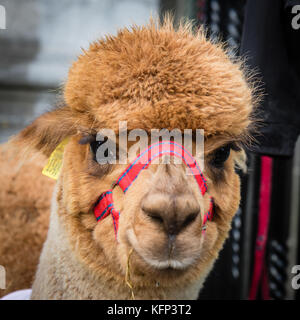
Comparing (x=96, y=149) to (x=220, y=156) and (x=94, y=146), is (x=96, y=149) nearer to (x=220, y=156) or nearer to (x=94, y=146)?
(x=94, y=146)

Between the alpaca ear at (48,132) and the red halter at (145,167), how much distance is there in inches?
15.3

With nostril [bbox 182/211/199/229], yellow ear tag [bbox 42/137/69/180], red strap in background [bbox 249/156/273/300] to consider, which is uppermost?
yellow ear tag [bbox 42/137/69/180]

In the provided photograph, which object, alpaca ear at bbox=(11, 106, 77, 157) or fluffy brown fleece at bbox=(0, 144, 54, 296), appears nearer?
alpaca ear at bbox=(11, 106, 77, 157)

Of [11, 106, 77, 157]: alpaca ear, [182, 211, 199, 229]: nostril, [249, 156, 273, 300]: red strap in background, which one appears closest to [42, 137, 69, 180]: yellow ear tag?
[11, 106, 77, 157]: alpaca ear

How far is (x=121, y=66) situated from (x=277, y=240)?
2.71m

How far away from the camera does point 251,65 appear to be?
168 cm

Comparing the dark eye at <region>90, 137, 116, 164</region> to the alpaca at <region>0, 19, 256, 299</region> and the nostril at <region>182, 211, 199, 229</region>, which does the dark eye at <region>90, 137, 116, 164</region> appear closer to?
the alpaca at <region>0, 19, 256, 299</region>

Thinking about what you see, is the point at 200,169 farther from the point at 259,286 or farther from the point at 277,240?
the point at 277,240

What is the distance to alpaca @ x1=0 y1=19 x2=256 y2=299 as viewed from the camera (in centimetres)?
111

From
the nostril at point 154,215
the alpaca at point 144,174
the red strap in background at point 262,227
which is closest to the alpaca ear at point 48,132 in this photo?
the alpaca at point 144,174

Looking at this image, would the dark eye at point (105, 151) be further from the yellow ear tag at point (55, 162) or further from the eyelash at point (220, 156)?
the eyelash at point (220, 156)

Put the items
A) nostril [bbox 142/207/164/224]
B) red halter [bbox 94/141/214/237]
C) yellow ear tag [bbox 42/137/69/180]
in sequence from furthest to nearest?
1. yellow ear tag [bbox 42/137/69/180]
2. red halter [bbox 94/141/214/237]
3. nostril [bbox 142/207/164/224]

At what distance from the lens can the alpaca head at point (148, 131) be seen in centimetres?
110

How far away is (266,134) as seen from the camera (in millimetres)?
1678
